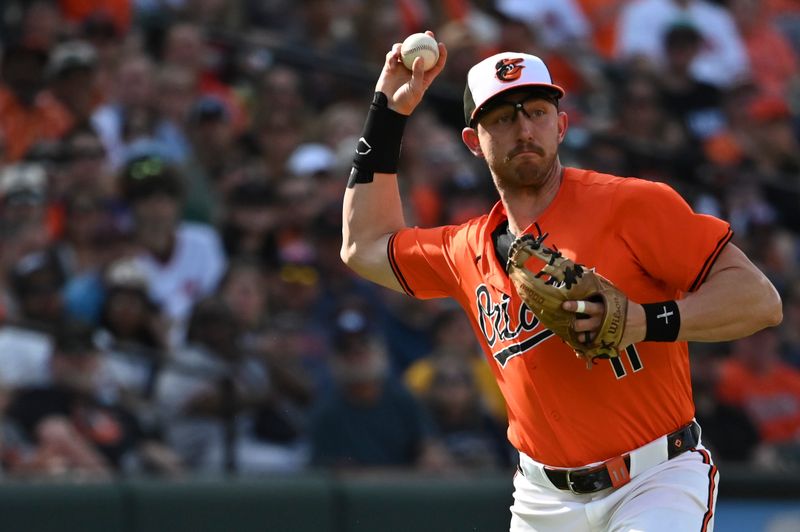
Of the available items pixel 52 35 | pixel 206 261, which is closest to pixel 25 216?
pixel 206 261

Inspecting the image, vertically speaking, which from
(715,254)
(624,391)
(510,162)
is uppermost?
(510,162)

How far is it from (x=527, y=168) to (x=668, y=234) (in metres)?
0.48

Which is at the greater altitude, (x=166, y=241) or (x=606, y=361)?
(x=166, y=241)

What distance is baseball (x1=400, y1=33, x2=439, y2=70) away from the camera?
4.64 m

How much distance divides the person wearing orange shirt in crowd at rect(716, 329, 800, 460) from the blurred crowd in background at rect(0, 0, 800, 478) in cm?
2

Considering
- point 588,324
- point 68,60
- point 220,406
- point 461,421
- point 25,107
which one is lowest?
point 461,421

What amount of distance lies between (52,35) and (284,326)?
266 centimetres

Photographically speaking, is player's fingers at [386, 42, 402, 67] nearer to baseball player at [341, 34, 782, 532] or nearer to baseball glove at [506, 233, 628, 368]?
baseball player at [341, 34, 782, 532]

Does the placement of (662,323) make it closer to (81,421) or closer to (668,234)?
(668,234)

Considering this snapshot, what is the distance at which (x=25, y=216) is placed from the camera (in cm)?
759

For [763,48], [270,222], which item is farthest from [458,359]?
[763,48]

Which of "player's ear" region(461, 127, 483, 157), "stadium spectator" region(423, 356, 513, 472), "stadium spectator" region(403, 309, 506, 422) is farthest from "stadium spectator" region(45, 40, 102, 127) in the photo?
"player's ear" region(461, 127, 483, 157)

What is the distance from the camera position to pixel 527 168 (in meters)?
4.12

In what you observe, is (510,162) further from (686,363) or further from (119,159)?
(119,159)
